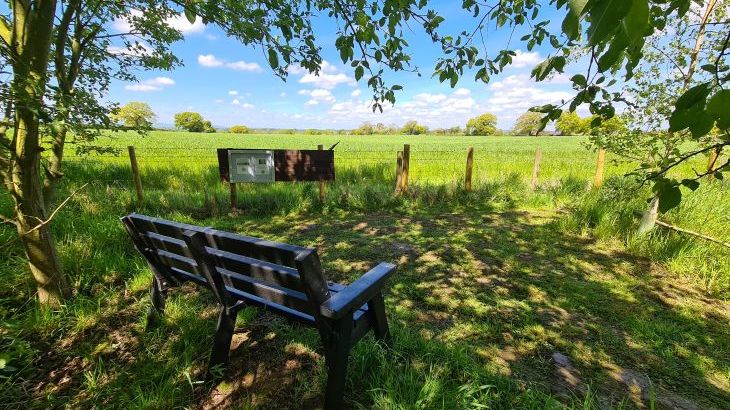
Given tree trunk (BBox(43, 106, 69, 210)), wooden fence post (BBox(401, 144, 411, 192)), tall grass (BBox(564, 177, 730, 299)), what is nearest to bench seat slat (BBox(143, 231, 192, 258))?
tree trunk (BBox(43, 106, 69, 210))

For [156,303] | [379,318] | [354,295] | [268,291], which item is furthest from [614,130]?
[156,303]

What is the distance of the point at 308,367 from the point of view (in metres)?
2.35

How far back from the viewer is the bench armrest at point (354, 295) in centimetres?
165

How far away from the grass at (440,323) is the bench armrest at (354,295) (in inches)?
21.9

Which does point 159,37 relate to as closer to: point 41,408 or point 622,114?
point 41,408

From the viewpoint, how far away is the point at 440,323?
3047mm

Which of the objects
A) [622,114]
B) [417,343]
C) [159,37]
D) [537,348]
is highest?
[159,37]

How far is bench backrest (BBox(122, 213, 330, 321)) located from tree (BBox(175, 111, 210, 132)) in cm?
7017

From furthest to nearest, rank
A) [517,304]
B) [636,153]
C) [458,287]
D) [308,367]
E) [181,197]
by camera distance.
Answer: [181,197], [636,153], [458,287], [517,304], [308,367]

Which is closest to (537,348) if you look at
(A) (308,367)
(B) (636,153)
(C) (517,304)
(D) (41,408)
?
(C) (517,304)

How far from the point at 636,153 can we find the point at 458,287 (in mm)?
3808

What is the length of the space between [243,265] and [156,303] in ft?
4.62

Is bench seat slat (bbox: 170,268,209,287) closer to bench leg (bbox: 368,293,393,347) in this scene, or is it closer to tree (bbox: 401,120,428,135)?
bench leg (bbox: 368,293,393,347)

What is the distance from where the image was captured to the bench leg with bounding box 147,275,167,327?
273cm
